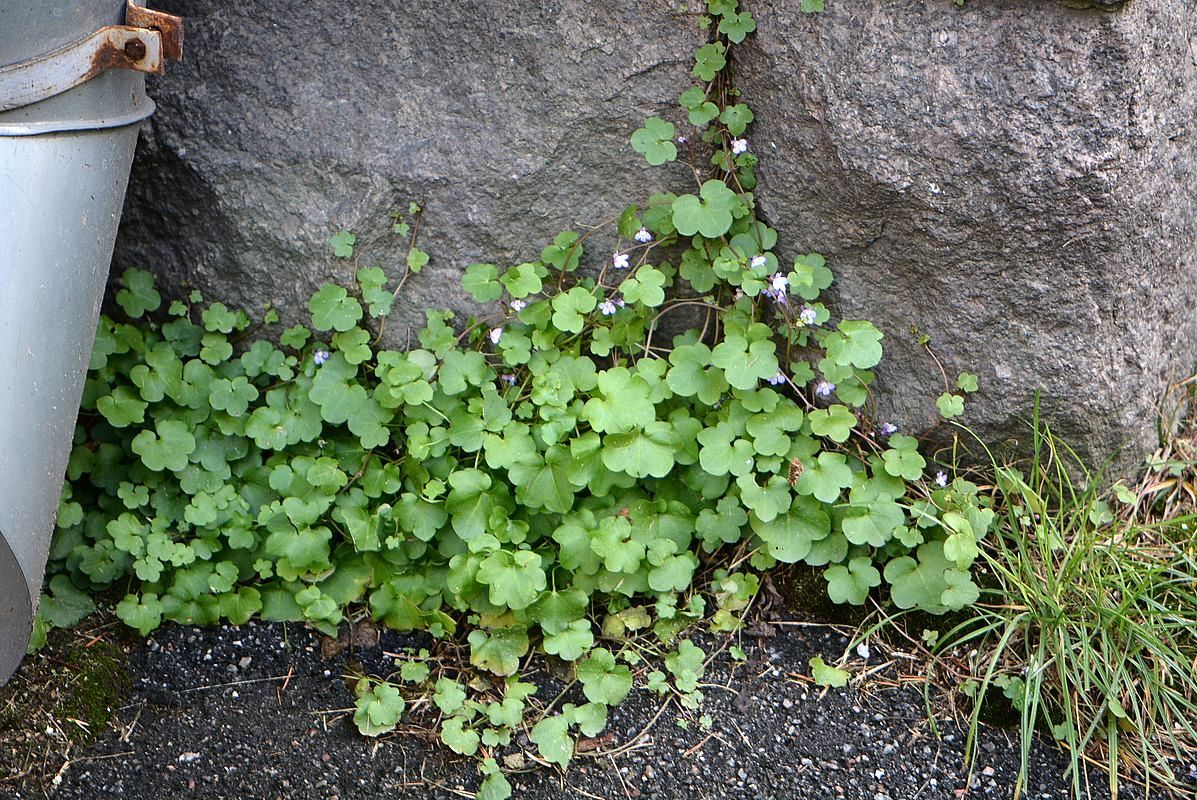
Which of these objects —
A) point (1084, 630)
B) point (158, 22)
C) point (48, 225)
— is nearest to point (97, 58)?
point (158, 22)

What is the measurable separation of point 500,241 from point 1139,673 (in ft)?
5.56

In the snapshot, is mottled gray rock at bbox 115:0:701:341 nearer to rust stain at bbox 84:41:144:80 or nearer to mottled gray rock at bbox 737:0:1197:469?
mottled gray rock at bbox 737:0:1197:469

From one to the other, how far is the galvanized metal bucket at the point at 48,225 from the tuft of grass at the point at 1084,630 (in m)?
1.81

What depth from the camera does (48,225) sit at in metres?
1.72

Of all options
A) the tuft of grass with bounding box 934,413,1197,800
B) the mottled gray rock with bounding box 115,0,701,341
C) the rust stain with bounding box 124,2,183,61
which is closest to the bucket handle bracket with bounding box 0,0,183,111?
the rust stain with bounding box 124,2,183,61

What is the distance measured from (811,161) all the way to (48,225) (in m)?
1.53

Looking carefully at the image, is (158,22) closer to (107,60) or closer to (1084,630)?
(107,60)

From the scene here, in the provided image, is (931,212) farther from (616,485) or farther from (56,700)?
(56,700)

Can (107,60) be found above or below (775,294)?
above

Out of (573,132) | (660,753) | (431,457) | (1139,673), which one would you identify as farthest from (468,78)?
(1139,673)

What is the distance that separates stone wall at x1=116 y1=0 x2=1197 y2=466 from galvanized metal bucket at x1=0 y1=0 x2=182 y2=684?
558 millimetres

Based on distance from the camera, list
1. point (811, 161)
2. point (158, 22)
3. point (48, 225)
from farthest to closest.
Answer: point (811, 161) → point (158, 22) → point (48, 225)

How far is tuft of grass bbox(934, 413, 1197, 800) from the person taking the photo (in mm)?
2123

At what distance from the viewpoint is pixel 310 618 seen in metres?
2.34
